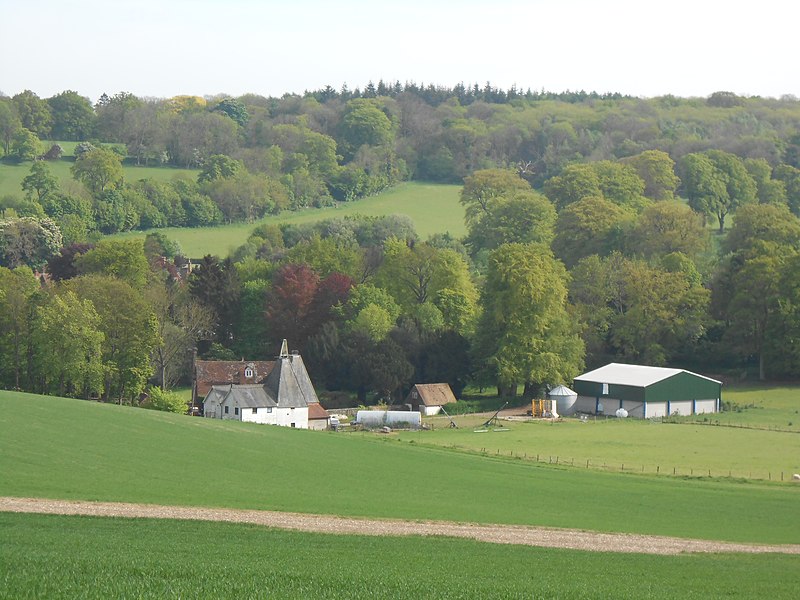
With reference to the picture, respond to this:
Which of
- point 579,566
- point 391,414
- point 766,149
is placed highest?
point 766,149

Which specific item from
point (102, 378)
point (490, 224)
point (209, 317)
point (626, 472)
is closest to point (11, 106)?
point (490, 224)

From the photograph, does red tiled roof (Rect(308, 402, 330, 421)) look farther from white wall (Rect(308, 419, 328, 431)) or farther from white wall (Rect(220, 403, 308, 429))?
white wall (Rect(220, 403, 308, 429))

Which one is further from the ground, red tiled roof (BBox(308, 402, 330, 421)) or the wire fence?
the wire fence

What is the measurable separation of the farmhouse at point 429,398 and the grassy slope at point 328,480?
22313mm

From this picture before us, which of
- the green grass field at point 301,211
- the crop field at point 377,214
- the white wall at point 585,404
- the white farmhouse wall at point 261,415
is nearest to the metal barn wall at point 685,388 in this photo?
the white wall at point 585,404

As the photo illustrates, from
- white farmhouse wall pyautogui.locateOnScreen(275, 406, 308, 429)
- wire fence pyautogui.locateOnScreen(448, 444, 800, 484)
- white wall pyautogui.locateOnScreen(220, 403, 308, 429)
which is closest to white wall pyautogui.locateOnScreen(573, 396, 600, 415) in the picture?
white farmhouse wall pyautogui.locateOnScreen(275, 406, 308, 429)

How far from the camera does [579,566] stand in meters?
30.2

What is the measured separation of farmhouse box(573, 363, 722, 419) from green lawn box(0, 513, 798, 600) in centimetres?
4662

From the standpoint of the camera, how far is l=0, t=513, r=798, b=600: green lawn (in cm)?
2233

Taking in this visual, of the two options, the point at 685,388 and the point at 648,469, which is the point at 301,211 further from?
the point at 648,469

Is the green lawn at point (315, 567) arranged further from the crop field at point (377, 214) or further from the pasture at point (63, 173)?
the pasture at point (63, 173)

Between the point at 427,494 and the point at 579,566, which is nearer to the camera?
the point at 579,566

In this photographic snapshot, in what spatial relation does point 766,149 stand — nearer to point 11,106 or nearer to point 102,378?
point 11,106

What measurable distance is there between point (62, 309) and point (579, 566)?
46.9m
